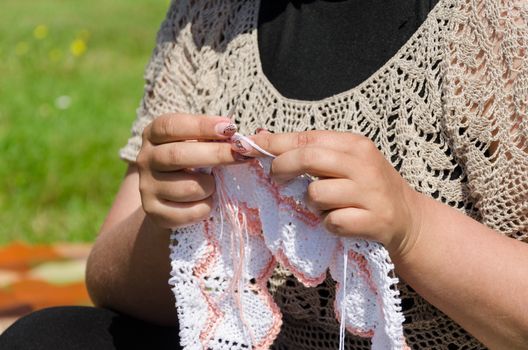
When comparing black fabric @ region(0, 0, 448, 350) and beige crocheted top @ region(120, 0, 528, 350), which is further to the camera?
black fabric @ region(0, 0, 448, 350)

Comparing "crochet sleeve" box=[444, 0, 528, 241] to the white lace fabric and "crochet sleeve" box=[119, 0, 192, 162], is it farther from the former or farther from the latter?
"crochet sleeve" box=[119, 0, 192, 162]

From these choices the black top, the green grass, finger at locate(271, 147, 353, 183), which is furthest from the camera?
the green grass

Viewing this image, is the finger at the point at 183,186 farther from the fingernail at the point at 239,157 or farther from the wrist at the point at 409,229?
the wrist at the point at 409,229

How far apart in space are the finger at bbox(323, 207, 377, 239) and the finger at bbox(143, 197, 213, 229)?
207 mm

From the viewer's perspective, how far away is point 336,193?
950 mm

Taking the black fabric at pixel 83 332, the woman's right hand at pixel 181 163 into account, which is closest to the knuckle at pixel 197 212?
the woman's right hand at pixel 181 163

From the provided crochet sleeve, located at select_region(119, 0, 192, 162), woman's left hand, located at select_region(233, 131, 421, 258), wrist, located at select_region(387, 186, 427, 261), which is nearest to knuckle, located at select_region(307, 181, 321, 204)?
woman's left hand, located at select_region(233, 131, 421, 258)

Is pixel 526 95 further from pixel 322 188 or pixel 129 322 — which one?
pixel 129 322

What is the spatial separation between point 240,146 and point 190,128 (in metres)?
0.08

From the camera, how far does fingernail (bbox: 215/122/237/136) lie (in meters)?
1.03

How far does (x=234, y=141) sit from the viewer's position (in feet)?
3.38

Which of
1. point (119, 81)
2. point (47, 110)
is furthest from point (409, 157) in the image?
point (119, 81)

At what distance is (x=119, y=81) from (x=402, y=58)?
3.20 meters

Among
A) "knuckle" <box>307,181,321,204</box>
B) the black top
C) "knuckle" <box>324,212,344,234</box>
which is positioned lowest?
"knuckle" <box>324,212,344,234</box>
